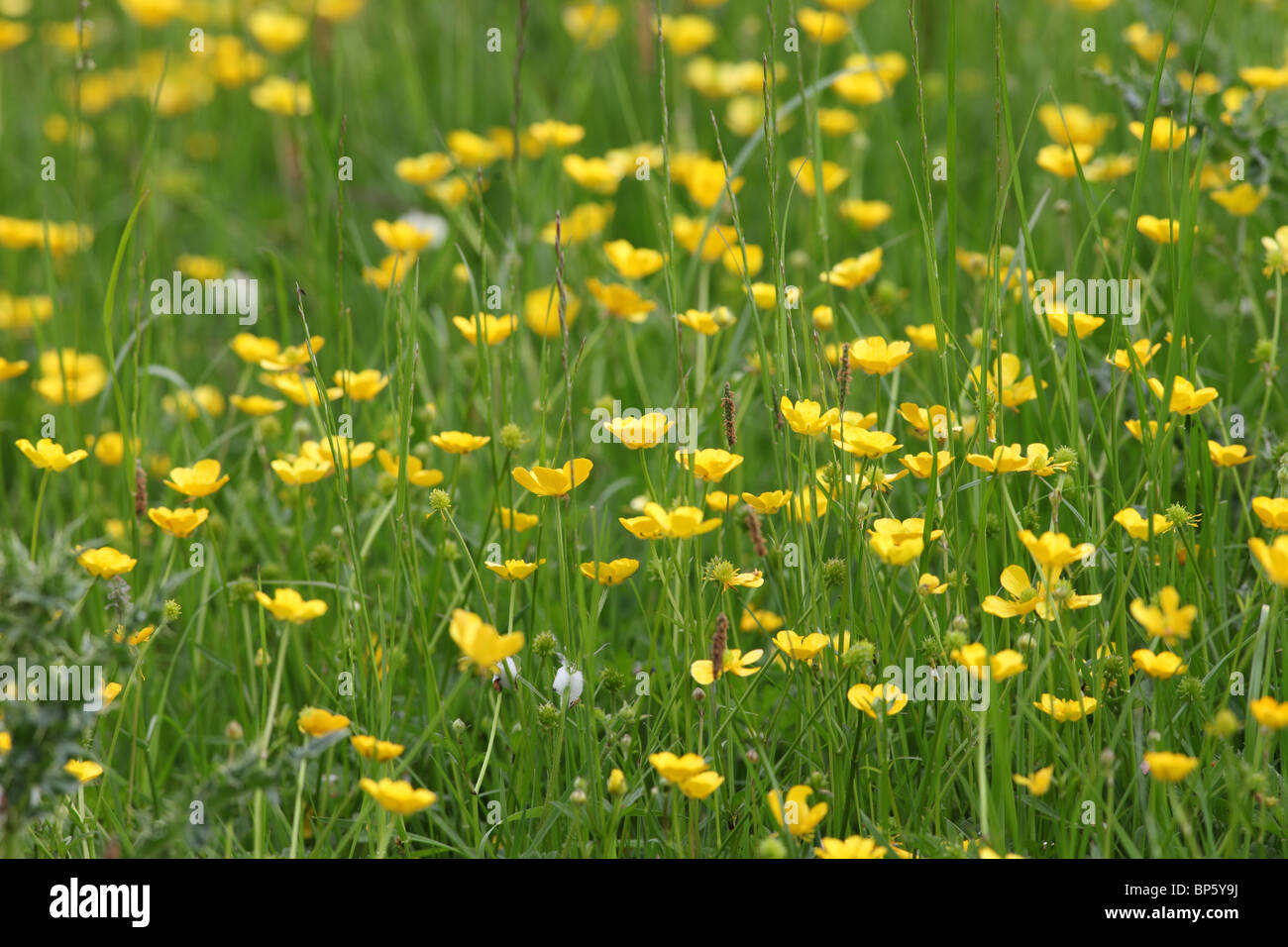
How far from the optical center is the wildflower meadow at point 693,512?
1753mm

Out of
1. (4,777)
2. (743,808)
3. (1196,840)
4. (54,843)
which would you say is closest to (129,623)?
(4,777)

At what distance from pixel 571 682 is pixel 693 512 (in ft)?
1.28

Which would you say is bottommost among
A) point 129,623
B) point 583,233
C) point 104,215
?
point 129,623

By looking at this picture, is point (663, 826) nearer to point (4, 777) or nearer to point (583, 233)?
point (4, 777)

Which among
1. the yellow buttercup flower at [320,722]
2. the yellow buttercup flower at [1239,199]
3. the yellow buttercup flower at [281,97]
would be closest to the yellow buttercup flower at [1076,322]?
the yellow buttercup flower at [1239,199]

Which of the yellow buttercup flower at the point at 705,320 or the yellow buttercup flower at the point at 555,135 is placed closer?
the yellow buttercup flower at the point at 705,320

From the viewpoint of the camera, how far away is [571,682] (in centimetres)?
189

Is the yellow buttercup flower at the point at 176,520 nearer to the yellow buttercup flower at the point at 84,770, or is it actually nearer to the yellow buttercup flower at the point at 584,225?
the yellow buttercup flower at the point at 84,770

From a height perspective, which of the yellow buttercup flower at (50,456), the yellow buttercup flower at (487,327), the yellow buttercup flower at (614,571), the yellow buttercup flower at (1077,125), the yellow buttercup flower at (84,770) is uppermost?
the yellow buttercup flower at (1077,125)

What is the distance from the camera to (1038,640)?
1.86 metres

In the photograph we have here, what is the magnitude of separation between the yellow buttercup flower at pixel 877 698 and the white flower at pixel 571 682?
41 cm

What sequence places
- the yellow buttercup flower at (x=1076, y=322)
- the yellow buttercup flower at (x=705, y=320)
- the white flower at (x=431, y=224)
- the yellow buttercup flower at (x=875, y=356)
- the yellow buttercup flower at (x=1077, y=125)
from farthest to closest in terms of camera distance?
the white flower at (x=431, y=224)
the yellow buttercup flower at (x=1077, y=125)
the yellow buttercup flower at (x=705, y=320)
the yellow buttercup flower at (x=1076, y=322)
the yellow buttercup flower at (x=875, y=356)

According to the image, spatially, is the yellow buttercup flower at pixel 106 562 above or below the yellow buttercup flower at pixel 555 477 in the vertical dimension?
below
